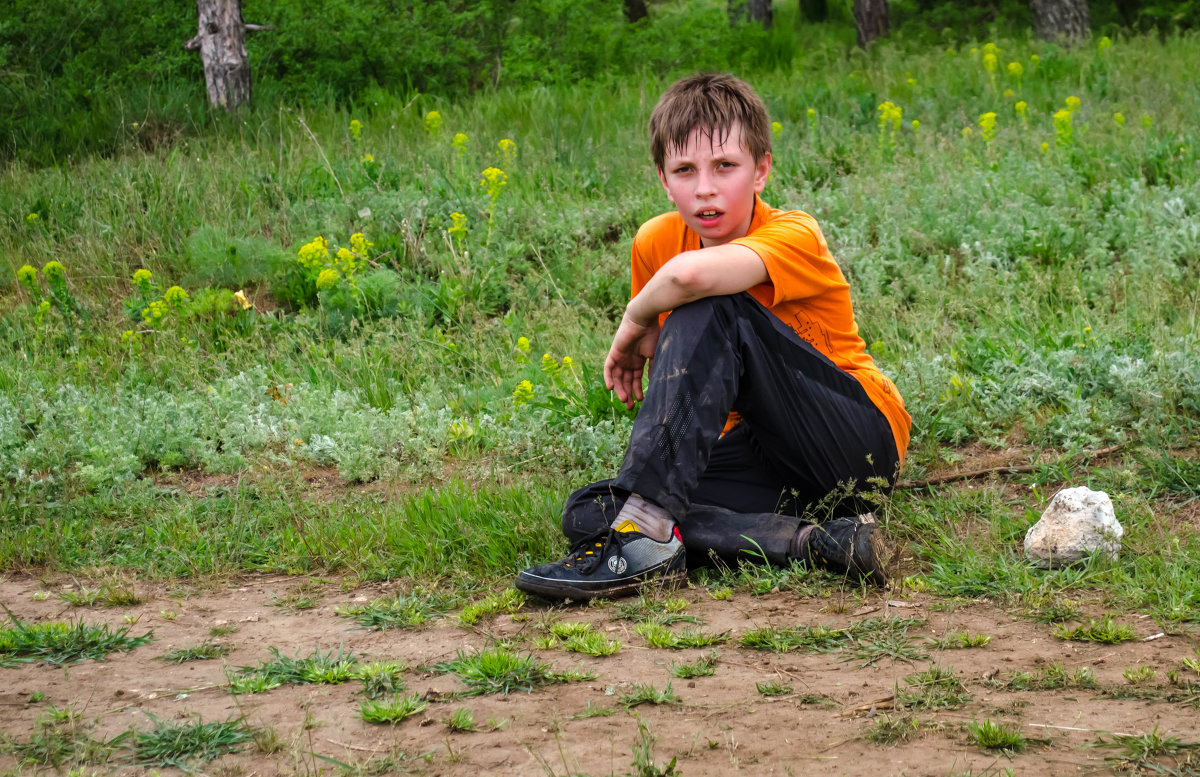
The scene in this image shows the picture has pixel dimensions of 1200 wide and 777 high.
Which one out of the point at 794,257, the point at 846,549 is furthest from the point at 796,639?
the point at 794,257

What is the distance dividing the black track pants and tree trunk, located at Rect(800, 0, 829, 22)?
17.7 metres

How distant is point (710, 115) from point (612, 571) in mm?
1445

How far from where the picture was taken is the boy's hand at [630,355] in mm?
3395

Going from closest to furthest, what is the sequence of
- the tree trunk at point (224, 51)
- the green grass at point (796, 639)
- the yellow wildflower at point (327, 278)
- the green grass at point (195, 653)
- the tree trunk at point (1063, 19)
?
the green grass at point (796, 639) < the green grass at point (195, 653) < the yellow wildflower at point (327, 278) < the tree trunk at point (224, 51) < the tree trunk at point (1063, 19)

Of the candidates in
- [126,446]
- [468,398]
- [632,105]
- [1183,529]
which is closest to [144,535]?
[126,446]

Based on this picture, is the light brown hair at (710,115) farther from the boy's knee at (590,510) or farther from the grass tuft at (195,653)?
the grass tuft at (195,653)

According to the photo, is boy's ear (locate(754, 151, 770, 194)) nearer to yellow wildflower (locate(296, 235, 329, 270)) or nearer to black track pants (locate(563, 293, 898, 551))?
black track pants (locate(563, 293, 898, 551))

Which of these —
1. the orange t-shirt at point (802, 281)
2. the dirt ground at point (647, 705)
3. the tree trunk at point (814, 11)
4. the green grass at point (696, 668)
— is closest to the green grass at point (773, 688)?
the dirt ground at point (647, 705)

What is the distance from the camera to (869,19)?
48.4ft

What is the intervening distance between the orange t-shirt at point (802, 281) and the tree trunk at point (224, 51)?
6806 millimetres

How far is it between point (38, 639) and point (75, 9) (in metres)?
9.05

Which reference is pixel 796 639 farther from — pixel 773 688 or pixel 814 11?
pixel 814 11

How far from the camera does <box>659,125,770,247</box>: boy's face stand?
3.22 meters

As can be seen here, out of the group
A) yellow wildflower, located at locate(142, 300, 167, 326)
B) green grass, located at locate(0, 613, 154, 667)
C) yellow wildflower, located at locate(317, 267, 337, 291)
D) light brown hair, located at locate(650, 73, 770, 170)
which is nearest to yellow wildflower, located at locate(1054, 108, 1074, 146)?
light brown hair, located at locate(650, 73, 770, 170)
